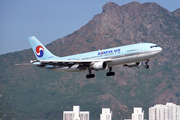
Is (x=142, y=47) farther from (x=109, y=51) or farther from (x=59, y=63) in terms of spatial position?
(x=59, y=63)

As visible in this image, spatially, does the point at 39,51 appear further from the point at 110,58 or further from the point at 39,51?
the point at 110,58

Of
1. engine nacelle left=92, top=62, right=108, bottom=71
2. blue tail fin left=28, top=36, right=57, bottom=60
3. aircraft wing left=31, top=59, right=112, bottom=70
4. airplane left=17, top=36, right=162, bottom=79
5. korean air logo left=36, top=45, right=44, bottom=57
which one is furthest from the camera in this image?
korean air logo left=36, top=45, right=44, bottom=57

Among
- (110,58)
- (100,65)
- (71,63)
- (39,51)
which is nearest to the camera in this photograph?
(100,65)

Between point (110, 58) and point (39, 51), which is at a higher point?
point (39, 51)

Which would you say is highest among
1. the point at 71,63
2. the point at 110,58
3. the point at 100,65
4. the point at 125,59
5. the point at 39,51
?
the point at 39,51

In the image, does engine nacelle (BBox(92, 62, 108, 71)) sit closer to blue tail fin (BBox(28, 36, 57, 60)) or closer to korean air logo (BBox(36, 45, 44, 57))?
blue tail fin (BBox(28, 36, 57, 60))

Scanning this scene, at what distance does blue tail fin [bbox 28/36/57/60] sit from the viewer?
110 meters

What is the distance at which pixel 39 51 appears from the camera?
11050 centimetres

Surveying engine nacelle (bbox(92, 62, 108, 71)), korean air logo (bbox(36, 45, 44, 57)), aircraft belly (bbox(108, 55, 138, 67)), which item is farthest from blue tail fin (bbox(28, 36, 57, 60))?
aircraft belly (bbox(108, 55, 138, 67))

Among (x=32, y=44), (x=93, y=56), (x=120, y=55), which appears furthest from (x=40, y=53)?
(x=120, y=55)

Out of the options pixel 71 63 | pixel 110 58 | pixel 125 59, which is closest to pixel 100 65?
pixel 110 58

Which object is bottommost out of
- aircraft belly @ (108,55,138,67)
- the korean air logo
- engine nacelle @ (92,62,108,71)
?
engine nacelle @ (92,62,108,71)

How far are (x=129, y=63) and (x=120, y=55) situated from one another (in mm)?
3291

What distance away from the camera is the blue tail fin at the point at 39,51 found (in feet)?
361
